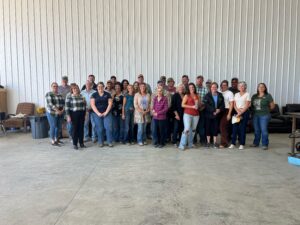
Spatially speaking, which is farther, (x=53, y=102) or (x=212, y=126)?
(x=53, y=102)

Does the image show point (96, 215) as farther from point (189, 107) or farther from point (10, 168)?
point (189, 107)

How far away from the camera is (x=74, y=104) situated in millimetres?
6719

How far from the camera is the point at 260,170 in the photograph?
5.12 meters

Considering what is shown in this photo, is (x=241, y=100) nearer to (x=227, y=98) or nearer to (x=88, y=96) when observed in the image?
(x=227, y=98)

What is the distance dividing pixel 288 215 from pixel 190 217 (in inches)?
44.4

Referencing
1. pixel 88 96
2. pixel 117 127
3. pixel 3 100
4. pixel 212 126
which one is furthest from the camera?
pixel 3 100

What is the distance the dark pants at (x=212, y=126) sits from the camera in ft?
22.7

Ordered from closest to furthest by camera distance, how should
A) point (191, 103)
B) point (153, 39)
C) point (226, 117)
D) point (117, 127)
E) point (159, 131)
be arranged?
point (191, 103) < point (226, 117) < point (159, 131) < point (117, 127) < point (153, 39)

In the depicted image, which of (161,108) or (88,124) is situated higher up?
(161,108)

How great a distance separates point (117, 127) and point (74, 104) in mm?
1295

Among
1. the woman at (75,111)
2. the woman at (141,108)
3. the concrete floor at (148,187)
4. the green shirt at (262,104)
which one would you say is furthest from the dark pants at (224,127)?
the woman at (75,111)

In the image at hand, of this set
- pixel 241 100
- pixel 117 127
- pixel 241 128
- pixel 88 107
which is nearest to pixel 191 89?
pixel 241 100

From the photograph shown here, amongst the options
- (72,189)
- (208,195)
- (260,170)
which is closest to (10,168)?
(72,189)

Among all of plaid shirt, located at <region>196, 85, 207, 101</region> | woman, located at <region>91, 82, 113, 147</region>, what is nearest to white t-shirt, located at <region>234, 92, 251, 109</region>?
plaid shirt, located at <region>196, 85, 207, 101</region>
